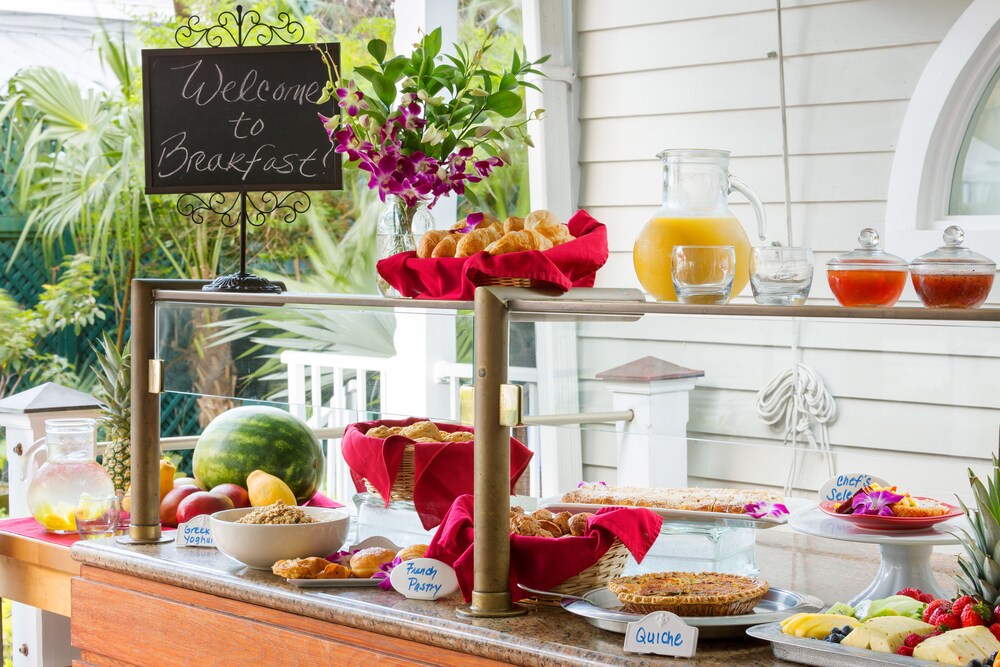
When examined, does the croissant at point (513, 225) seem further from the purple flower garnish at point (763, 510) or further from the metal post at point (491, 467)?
the purple flower garnish at point (763, 510)

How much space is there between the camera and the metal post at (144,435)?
6.45ft

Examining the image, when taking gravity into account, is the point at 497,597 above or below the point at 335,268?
below

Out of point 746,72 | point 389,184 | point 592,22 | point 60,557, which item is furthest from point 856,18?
point 60,557

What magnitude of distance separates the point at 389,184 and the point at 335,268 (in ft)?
18.2

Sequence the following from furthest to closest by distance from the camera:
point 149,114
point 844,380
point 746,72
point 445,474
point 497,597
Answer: point 746,72
point 149,114
point 445,474
point 497,597
point 844,380

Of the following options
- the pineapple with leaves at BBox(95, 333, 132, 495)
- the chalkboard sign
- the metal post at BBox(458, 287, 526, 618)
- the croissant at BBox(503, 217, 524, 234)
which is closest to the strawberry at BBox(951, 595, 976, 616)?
the metal post at BBox(458, 287, 526, 618)

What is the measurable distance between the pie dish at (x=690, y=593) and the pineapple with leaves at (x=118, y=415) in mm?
1239

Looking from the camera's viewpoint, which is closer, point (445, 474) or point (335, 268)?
point (445, 474)

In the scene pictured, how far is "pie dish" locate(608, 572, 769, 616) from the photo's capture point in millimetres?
1367

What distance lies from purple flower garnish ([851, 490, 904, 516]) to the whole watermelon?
102cm

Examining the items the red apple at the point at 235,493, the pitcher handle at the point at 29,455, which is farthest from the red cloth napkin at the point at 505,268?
the pitcher handle at the point at 29,455

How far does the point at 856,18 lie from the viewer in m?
3.27

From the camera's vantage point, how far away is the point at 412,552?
5.48ft

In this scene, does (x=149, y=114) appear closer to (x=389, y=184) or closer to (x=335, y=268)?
(x=389, y=184)
